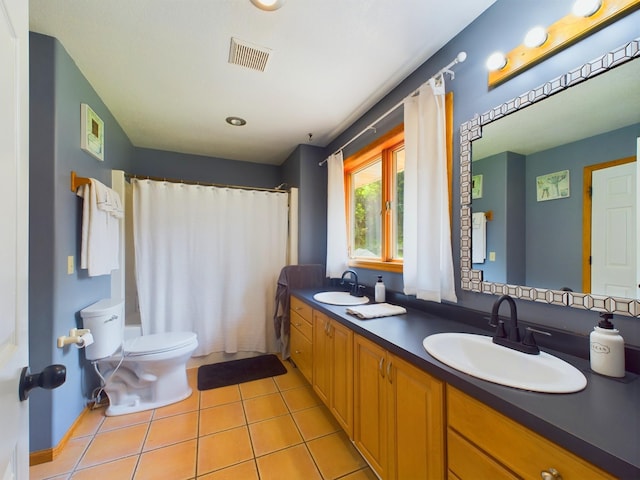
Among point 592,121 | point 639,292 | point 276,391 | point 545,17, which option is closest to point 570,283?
point 639,292

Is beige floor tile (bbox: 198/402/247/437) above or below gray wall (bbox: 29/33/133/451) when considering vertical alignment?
below

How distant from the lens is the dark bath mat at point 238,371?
7.84 ft

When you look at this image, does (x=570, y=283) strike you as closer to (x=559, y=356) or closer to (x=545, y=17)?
(x=559, y=356)

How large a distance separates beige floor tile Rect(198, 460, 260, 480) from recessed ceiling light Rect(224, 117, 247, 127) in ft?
8.31

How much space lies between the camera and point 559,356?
38.5 inches

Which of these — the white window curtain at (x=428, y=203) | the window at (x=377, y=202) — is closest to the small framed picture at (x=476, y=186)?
the white window curtain at (x=428, y=203)

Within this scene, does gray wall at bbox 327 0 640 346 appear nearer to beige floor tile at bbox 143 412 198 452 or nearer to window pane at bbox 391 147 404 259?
window pane at bbox 391 147 404 259

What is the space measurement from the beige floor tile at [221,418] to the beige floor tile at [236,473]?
35 centimetres

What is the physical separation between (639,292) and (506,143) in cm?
74

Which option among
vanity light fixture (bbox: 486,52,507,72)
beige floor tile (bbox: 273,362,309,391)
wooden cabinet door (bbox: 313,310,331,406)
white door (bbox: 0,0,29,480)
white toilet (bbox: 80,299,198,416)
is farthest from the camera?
beige floor tile (bbox: 273,362,309,391)

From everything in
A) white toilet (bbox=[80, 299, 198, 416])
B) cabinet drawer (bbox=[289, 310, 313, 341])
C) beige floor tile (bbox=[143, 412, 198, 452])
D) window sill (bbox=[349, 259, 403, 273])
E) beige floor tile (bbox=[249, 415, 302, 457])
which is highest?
window sill (bbox=[349, 259, 403, 273])

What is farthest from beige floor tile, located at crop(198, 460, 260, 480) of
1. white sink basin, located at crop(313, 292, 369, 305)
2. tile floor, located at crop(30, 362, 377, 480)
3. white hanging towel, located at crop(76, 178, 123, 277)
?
white hanging towel, located at crop(76, 178, 123, 277)

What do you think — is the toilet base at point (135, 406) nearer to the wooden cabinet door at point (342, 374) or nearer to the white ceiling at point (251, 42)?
the wooden cabinet door at point (342, 374)

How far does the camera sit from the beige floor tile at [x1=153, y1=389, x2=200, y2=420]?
76.9 inches
